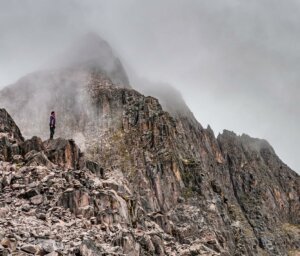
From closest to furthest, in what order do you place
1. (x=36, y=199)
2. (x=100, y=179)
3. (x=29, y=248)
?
1. (x=29, y=248)
2. (x=36, y=199)
3. (x=100, y=179)

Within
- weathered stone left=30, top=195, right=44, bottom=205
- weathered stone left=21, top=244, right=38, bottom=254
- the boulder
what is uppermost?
the boulder

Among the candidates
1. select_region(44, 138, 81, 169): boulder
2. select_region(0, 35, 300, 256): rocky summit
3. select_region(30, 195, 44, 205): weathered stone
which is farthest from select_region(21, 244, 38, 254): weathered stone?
select_region(44, 138, 81, 169): boulder

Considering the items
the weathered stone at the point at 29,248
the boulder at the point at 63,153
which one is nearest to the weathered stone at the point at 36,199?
the weathered stone at the point at 29,248

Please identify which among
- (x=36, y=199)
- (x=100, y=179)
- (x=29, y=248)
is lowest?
(x=29, y=248)

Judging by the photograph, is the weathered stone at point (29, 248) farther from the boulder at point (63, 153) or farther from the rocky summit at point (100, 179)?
the boulder at point (63, 153)

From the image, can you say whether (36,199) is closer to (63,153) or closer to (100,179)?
(100,179)

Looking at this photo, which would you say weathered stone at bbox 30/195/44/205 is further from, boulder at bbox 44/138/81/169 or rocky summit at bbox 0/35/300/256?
boulder at bbox 44/138/81/169

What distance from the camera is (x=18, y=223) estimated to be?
49562 mm

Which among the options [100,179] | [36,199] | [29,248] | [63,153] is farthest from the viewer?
[63,153]

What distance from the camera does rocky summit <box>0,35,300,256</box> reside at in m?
53.4

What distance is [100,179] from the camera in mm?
73812

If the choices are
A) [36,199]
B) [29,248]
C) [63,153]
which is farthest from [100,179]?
[29,248]

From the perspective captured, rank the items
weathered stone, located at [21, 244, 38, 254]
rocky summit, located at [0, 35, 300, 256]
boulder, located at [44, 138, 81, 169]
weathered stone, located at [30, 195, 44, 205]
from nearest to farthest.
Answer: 1. weathered stone, located at [21, 244, 38, 254]
2. rocky summit, located at [0, 35, 300, 256]
3. weathered stone, located at [30, 195, 44, 205]
4. boulder, located at [44, 138, 81, 169]

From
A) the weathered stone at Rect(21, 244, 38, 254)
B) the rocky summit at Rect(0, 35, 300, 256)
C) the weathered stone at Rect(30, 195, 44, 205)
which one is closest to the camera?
the weathered stone at Rect(21, 244, 38, 254)
